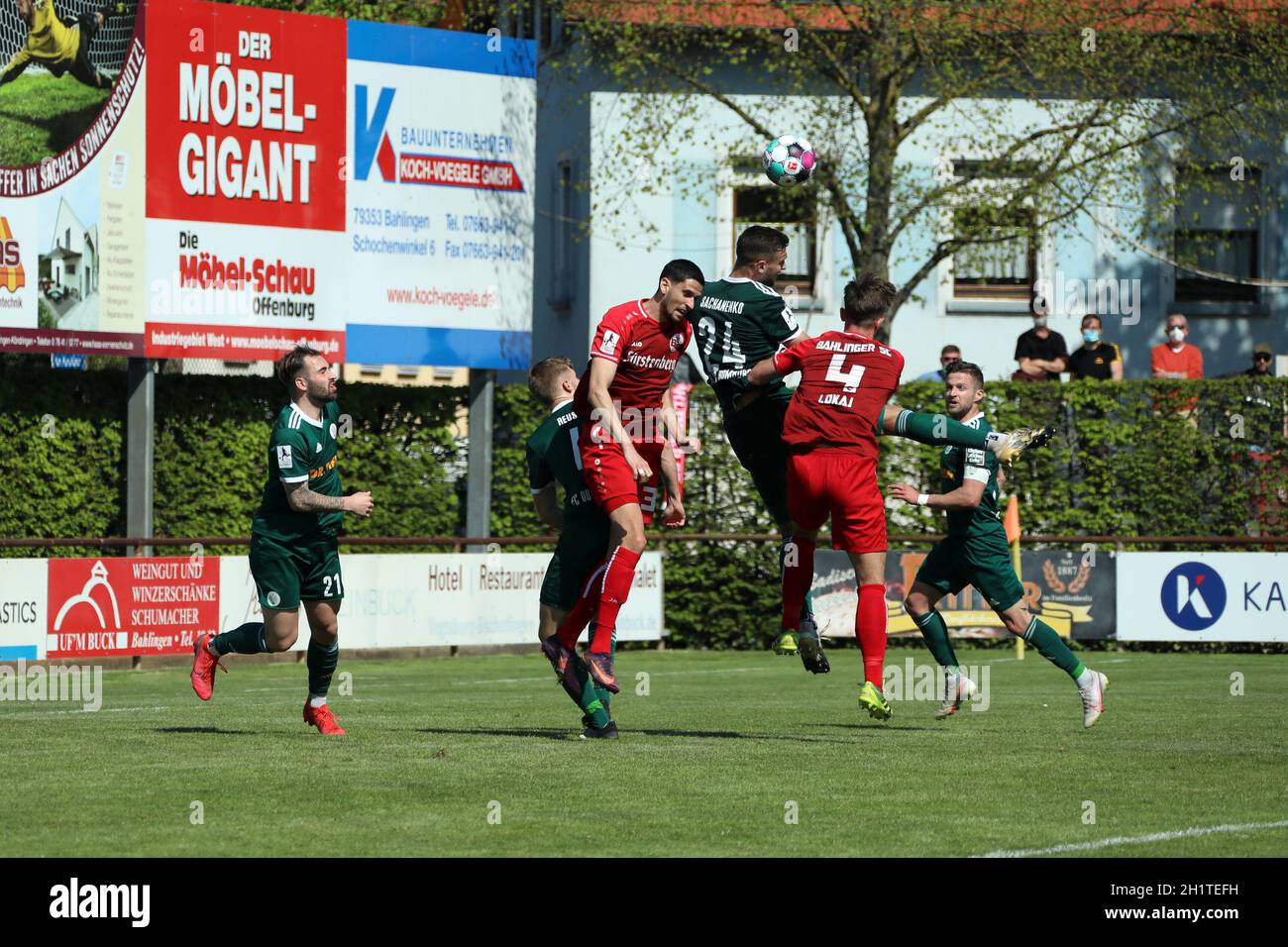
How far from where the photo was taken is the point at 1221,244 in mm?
35875

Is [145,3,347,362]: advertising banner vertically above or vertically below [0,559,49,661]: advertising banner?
above

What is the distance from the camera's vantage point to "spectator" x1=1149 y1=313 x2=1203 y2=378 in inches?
1078

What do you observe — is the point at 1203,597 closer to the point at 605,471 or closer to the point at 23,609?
the point at 23,609

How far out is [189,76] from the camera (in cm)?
2258

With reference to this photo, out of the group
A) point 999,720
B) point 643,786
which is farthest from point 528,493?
point 643,786

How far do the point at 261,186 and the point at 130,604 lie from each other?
5.06 metres

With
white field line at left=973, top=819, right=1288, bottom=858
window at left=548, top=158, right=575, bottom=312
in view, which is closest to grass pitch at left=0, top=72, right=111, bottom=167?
window at left=548, top=158, right=575, bottom=312

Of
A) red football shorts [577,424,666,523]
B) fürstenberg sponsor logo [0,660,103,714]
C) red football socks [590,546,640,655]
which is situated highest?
red football shorts [577,424,666,523]

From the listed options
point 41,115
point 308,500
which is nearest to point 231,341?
point 41,115

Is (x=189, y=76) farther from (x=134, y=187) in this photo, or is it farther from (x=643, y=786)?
(x=643, y=786)

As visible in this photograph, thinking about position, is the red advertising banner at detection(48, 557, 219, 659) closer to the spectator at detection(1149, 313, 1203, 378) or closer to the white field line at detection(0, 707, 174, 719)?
the white field line at detection(0, 707, 174, 719)

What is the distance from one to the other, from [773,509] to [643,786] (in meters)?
3.27
